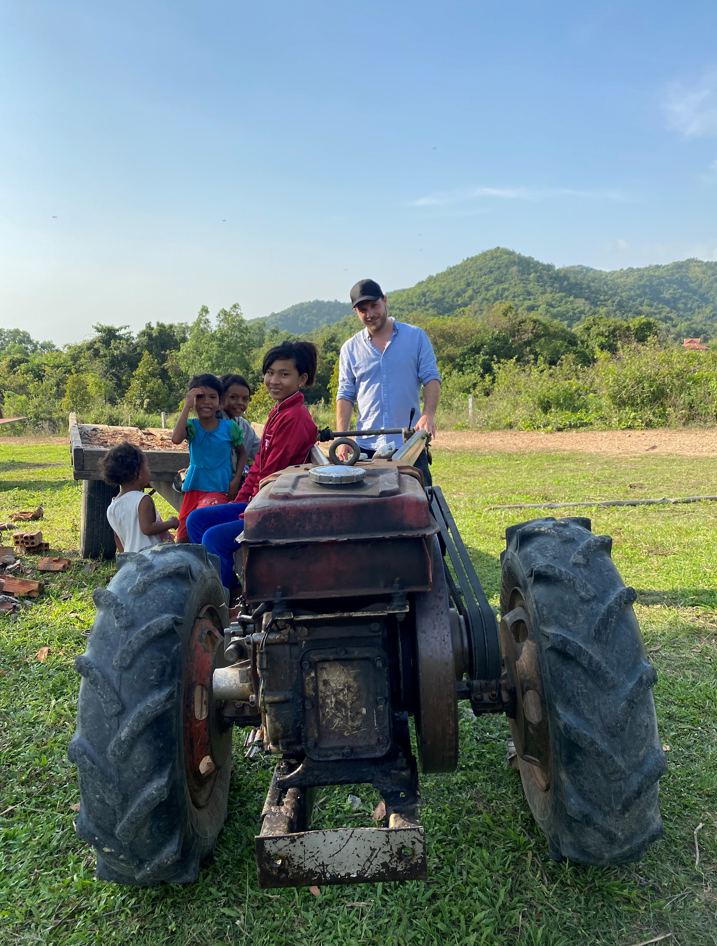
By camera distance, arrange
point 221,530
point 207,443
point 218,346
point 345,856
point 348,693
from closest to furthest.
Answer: point 345,856, point 348,693, point 221,530, point 207,443, point 218,346

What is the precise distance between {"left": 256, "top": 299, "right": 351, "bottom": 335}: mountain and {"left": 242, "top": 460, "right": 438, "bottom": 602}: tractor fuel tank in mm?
173889

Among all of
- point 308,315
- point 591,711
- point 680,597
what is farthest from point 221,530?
point 308,315

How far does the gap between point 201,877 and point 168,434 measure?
5681 millimetres

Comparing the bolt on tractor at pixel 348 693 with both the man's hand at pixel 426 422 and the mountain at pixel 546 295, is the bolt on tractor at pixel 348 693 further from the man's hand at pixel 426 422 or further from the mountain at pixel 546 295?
the mountain at pixel 546 295

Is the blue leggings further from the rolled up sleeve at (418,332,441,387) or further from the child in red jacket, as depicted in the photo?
the rolled up sleeve at (418,332,441,387)

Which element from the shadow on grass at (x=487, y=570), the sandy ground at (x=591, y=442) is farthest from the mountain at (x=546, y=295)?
the shadow on grass at (x=487, y=570)

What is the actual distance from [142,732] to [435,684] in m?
0.89

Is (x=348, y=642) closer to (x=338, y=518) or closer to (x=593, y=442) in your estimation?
(x=338, y=518)

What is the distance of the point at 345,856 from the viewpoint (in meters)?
1.77

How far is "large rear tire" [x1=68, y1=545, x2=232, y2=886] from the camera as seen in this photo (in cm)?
196

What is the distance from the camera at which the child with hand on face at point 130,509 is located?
4586 millimetres

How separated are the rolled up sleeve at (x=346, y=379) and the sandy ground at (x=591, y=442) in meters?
9.78

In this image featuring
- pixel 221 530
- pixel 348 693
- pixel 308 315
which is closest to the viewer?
pixel 348 693

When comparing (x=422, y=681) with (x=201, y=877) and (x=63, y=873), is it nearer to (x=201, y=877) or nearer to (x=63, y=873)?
(x=201, y=877)
